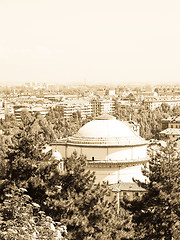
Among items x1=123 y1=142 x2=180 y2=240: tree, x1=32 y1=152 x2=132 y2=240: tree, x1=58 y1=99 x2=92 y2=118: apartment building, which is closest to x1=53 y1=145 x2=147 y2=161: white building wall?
x1=123 y1=142 x2=180 y2=240: tree

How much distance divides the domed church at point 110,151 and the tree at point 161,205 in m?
15.2

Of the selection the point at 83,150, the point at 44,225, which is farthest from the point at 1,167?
the point at 44,225

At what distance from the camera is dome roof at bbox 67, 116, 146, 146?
38.2 metres

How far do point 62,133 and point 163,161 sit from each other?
203 feet

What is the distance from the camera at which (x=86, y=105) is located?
145625 millimetres

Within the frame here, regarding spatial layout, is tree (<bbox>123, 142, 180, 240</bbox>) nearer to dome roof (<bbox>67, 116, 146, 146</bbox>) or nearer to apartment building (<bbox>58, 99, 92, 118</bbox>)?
dome roof (<bbox>67, 116, 146, 146</bbox>)

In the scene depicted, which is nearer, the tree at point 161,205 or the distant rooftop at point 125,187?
the tree at point 161,205

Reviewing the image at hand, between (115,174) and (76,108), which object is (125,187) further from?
(76,108)

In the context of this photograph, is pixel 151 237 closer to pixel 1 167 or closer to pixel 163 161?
pixel 163 161

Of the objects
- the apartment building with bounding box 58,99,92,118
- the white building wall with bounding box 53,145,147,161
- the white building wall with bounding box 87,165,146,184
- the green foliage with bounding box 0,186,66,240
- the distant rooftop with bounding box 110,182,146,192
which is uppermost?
the green foliage with bounding box 0,186,66,240

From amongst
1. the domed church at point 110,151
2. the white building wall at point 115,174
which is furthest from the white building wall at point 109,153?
the white building wall at point 115,174

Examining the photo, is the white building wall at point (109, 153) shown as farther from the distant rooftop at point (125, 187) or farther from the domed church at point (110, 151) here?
the distant rooftop at point (125, 187)

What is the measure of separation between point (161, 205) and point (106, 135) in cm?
1758

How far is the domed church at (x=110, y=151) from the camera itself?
37.6 meters
